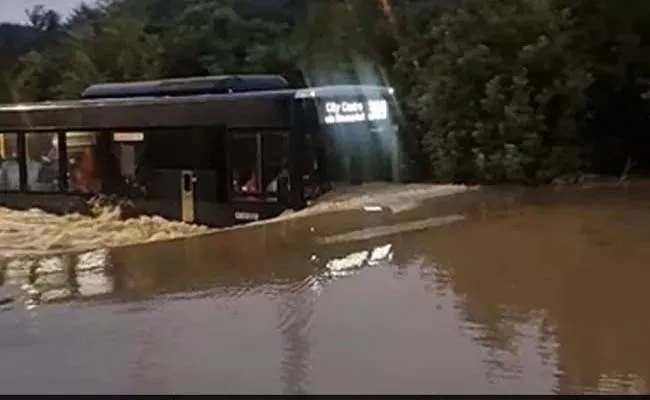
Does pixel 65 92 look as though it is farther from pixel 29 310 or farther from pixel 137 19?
pixel 29 310

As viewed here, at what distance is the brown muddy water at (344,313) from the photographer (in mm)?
5680

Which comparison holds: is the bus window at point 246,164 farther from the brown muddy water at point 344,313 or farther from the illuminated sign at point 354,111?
the brown muddy water at point 344,313

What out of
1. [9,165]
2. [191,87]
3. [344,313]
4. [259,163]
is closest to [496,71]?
[259,163]

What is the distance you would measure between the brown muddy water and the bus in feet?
9.83

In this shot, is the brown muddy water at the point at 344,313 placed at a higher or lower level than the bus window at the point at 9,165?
lower

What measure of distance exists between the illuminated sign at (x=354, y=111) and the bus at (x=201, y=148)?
2 cm

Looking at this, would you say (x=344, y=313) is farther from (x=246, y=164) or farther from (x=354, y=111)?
(x=354, y=111)

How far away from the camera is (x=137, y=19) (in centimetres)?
2836

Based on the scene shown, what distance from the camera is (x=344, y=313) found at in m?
7.45

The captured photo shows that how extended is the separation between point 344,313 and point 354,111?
369 inches

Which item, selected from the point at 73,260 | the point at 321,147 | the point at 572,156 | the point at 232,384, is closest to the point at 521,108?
the point at 572,156

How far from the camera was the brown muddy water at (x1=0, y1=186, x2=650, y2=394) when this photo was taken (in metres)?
5.68

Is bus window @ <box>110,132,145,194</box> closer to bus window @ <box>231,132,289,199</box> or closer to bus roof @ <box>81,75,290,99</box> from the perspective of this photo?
bus roof @ <box>81,75,290,99</box>

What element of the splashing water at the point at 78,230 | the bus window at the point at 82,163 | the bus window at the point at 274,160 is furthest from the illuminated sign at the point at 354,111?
the bus window at the point at 82,163
